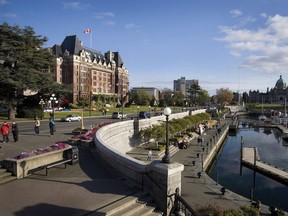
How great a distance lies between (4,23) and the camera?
154ft

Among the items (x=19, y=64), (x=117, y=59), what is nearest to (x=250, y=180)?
(x=19, y=64)

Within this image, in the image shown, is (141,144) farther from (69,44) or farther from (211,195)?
(69,44)

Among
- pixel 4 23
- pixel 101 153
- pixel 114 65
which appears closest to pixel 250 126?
pixel 114 65

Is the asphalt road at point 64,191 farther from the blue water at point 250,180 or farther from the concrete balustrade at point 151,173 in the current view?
the blue water at point 250,180

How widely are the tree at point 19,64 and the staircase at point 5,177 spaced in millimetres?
35066

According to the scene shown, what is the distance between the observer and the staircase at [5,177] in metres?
12.4

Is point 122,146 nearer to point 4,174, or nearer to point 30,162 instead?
point 30,162

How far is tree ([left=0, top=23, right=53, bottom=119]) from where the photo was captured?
45419 mm

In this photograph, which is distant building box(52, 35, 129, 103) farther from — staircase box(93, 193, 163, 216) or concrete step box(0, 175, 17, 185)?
staircase box(93, 193, 163, 216)

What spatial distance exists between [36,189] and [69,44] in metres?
98.6

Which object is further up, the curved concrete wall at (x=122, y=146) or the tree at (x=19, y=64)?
the tree at (x=19, y=64)

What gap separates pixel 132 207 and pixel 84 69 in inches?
4020

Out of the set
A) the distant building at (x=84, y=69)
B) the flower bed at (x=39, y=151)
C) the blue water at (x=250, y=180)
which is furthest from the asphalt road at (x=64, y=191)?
Answer: the distant building at (x=84, y=69)

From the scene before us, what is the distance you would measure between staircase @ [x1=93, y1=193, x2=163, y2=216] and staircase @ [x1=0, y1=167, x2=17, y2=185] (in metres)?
5.67
